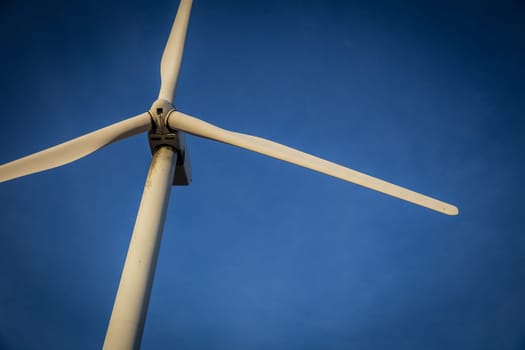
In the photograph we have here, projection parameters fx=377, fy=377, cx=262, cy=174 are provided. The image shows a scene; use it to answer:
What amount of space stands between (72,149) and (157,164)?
1.98 meters

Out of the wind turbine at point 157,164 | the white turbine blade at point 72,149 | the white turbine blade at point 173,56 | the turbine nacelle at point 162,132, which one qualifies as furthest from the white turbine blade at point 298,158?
the white turbine blade at point 173,56

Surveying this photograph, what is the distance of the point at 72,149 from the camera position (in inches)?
325

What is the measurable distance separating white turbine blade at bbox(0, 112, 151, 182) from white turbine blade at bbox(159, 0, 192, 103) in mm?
1300

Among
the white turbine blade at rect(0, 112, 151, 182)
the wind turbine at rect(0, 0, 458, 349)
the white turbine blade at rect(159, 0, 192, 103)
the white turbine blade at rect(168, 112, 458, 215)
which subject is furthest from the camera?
the white turbine blade at rect(159, 0, 192, 103)

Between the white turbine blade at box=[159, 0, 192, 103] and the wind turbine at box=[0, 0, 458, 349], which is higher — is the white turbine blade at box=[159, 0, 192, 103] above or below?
above

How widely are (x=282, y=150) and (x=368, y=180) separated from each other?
1961 millimetres

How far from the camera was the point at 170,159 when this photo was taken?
Result: 8.21 metres

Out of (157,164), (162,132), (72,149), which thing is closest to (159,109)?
(162,132)

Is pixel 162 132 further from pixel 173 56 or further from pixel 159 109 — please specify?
pixel 173 56

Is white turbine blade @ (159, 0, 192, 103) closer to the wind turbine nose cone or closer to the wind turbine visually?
the wind turbine

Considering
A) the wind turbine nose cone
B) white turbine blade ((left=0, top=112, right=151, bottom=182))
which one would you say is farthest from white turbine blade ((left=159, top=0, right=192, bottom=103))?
white turbine blade ((left=0, top=112, right=151, bottom=182))

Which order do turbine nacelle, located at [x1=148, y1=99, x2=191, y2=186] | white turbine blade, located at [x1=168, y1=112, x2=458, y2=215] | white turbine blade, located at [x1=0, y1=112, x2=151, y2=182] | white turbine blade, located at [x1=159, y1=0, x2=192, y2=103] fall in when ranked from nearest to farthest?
white turbine blade, located at [x1=168, y1=112, x2=458, y2=215], white turbine blade, located at [x1=0, y1=112, x2=151, y2=182], turbine nacelle, located at [x1=148, y1=99, x2=191, y2=186], white turbine blade, located at [x1=159, y1=0, x2=192, y2=103]

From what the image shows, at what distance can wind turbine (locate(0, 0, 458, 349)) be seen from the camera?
6.37 metres

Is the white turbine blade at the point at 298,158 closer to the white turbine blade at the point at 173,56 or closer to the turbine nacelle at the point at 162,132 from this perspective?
the turbine nacelle at the point at 162,132
